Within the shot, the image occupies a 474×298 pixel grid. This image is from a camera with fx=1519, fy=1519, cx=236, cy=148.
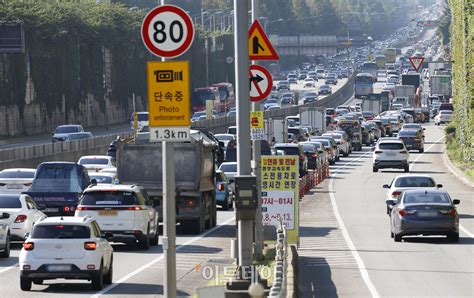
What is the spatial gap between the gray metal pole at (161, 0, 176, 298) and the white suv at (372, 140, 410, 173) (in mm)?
56425

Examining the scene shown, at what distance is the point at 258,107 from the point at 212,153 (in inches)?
425

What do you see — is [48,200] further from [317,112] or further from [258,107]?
[317,112]

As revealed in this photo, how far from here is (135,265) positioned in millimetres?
31641

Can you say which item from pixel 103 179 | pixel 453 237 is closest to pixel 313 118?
pixel 103 179

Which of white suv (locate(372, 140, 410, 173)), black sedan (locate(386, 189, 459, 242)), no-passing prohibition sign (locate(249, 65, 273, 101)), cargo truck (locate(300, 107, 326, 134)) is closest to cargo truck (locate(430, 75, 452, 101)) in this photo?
cargo truck (locate(300, 107, 326, 134))

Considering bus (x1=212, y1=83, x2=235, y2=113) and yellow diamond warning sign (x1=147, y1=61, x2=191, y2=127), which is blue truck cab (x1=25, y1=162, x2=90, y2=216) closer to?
yellow diamond warning sign (x1=147, y1=61, x2=191, y2=127)

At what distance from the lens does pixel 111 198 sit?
35031 mm

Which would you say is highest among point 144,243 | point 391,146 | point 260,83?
point 260,83

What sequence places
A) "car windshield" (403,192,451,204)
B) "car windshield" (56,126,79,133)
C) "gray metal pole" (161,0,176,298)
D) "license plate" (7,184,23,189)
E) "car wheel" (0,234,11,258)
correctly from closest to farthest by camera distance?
"gray metal pole" (161,0,176,298) < "car wheel" (0,234,11,258) < "car windshield" (403,192,451,204) < "license plate" (7,184,23,189) < "car windshield" (56,126,79,133)

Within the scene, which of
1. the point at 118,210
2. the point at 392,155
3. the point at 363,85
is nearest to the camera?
the point at 118,210

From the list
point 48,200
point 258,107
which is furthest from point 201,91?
point 258,107

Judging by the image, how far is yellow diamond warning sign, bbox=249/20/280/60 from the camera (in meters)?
27.4

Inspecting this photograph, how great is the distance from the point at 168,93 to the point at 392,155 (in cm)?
5693

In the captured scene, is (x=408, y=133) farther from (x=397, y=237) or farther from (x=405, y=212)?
(x=405, y=212)
